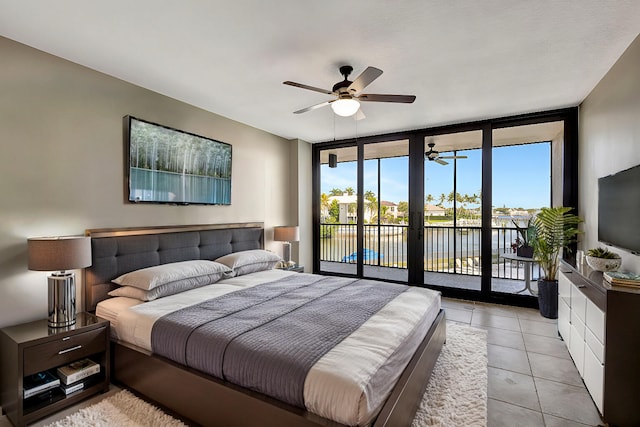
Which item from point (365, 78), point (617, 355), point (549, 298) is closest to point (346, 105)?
point (365, 78)

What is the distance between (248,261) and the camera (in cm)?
378

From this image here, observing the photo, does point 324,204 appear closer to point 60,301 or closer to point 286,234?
point 286,234

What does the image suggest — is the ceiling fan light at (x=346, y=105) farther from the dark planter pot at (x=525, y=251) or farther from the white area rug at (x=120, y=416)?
the dark planter pot at (x=525, y=251)

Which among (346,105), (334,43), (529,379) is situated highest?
(334,43)

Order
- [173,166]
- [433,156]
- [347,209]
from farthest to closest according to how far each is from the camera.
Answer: [347,209] < [433,156] < [173,166]

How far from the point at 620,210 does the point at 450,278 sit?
376cm

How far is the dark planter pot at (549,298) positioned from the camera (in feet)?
12.5

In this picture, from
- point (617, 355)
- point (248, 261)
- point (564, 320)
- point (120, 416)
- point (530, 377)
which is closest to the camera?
point (617, 355)

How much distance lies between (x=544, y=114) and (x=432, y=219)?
2.51 m

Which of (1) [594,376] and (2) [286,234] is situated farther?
(2) [286,234]

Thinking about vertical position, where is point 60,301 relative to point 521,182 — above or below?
below

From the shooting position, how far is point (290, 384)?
5.13 feet

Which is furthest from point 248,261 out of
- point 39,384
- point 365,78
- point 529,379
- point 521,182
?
point 521,182

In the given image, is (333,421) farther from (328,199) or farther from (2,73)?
(328,199)
